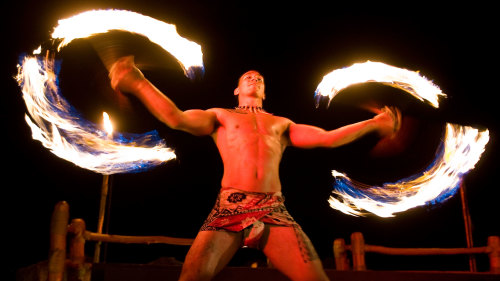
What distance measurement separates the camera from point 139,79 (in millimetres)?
2969

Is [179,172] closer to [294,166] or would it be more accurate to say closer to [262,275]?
[294,166]

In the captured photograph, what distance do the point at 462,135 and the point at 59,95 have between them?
4.68m

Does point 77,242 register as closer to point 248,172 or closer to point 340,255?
point 248,172

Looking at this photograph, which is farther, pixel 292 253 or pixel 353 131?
pixel 353 131

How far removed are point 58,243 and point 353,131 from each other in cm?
288

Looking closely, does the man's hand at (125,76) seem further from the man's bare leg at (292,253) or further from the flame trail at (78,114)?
the man's bare leg at (292,253)

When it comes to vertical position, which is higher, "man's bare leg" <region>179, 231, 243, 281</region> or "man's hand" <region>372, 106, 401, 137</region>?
"man's hand" <region>372, 106, 401, 137</region>

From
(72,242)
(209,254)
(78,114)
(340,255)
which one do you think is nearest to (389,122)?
(209,254)

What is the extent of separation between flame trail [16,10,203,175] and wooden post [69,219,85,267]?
596 mm

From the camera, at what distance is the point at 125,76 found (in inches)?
116

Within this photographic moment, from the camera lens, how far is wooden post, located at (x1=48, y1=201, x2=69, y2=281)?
3.93 meters

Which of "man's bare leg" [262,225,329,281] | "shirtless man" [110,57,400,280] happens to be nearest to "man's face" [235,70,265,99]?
"shirtless man" [110,57,400,280]

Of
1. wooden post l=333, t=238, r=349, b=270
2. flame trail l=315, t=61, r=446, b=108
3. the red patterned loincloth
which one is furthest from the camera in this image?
wooden post l=333, t=238, r=349, b=270

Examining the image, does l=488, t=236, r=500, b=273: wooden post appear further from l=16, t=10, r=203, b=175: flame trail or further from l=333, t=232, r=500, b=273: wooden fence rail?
l=16, t=10, r=203, b=175: flame trail
